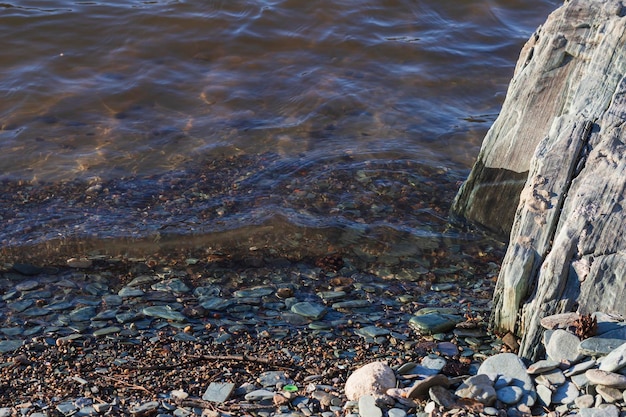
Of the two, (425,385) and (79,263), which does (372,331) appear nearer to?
(425,385)

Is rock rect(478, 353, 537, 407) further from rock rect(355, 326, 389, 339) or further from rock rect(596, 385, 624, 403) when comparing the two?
rock rect(355, 326, 389, 339)

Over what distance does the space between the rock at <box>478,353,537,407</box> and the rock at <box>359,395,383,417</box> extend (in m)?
0.66

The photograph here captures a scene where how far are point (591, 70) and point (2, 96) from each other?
7054 millimetres

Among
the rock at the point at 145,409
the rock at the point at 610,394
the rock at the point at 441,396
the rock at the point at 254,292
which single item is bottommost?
the rock at the point at 254,292

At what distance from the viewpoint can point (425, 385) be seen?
409 cm

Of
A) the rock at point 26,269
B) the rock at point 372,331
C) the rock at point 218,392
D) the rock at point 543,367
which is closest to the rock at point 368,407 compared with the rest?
the rock at point 218,392

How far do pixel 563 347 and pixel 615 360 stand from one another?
0.40 metres

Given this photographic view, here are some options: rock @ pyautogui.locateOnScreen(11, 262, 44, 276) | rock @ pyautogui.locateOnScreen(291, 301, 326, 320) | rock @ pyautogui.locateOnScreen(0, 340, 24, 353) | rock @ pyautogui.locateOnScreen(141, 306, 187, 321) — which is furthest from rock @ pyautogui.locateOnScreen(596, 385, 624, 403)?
rock @ pyautogui.locateOnScreen(11, 262, 44, 276)

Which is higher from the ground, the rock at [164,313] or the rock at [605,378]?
the rock at [605,378]

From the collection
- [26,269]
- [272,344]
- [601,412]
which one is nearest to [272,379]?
[272,344]

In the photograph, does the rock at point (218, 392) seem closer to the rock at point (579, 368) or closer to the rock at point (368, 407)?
the rock at point (368, 407)

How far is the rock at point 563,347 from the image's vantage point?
13.9 ft

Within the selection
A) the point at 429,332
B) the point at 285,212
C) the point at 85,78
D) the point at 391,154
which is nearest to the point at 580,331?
the point at 429,332

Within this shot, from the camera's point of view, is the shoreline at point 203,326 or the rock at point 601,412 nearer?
the rock at point 601,412
